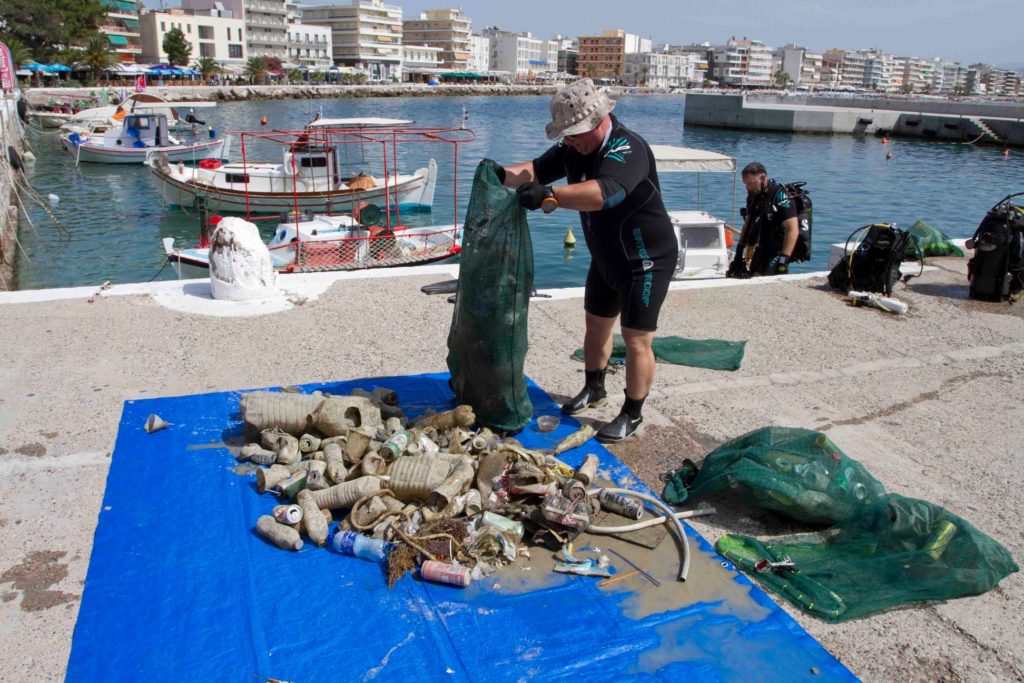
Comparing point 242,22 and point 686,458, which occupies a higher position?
point 242,22

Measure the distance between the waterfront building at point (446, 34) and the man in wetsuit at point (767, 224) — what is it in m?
151

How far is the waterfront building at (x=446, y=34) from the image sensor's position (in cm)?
15225

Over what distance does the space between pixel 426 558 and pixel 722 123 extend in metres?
62.4

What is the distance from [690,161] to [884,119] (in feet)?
166

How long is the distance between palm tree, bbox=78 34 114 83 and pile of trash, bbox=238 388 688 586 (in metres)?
74.4

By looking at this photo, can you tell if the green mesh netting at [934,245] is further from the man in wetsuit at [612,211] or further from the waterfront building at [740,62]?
the waterfront building at [740,62]

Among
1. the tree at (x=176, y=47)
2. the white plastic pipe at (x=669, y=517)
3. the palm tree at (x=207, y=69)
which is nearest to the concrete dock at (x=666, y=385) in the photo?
the white plastic pipe at (x=669, y=517)

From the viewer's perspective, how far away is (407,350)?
589cm

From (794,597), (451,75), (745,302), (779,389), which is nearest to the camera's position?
(794,597)

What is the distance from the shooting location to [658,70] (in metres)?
178

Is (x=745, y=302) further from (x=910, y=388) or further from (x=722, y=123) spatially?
(x=722, y=123)

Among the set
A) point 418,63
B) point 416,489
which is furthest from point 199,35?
point 416,489

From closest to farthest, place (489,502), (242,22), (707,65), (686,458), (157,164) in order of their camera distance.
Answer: (489,502) < (686,458) < (157,164) < (242,22) < (707,65)

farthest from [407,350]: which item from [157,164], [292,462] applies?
[157,164]
